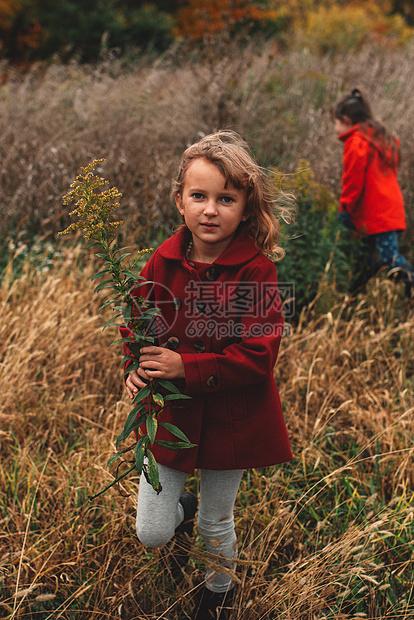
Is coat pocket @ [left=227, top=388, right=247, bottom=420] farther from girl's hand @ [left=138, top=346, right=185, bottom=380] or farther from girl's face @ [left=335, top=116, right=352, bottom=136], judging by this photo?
girl's face @ [left=335, top=116, right=352, bottom=136]

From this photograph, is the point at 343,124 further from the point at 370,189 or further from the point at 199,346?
the point at 199,346

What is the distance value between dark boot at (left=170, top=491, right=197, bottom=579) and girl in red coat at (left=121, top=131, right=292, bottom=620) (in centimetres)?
27

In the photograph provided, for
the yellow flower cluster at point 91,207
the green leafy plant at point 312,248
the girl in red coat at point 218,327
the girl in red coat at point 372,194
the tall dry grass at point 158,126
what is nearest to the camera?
the yellow flower cluster at point 91,207

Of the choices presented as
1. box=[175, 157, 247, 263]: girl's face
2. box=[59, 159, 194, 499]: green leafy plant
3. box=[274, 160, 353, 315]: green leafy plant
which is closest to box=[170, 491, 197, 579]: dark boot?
box=[59, 159, 194, 499]: green leafy plant

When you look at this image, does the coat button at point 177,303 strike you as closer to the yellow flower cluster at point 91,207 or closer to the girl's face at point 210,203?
the girl's face at point 210,203

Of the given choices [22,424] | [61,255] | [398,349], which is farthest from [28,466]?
[398,349]

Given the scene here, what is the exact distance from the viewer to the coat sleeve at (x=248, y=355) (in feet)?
4.89

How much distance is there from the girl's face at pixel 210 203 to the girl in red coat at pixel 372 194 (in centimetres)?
229

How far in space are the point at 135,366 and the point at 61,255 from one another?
238 cm

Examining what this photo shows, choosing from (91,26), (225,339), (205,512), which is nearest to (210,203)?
(225,339)

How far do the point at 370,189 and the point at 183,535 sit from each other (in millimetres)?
2845

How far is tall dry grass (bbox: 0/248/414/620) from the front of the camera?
1813mm

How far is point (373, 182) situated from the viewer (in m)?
3.80

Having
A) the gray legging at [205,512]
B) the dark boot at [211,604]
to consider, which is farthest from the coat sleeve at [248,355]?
the dark boot at [211,604]
